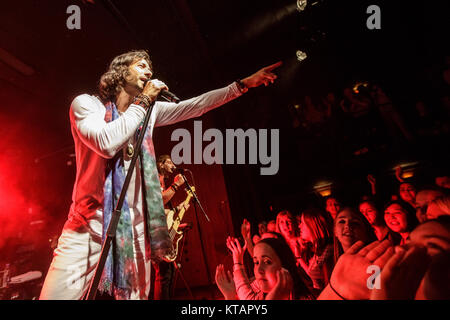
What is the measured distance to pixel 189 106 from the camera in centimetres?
167

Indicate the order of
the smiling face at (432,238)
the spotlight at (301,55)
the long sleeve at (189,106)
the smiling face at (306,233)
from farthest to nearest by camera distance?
the spotlight at (301,55) < the smiling face at (306,233) < the long sleeve at (189,106) < the smiling face at (432,238)

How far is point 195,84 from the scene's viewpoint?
17.5ft

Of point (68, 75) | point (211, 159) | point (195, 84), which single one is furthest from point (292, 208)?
point (68, 75)

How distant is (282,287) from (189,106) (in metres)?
1.45

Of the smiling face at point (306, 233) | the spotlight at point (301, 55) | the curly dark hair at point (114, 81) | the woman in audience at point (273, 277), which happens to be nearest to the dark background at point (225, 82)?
the spotlight at point (301, 55)

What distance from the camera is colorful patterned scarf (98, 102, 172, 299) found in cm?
102

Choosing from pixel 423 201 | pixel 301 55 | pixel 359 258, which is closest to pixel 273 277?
pixel 359 258

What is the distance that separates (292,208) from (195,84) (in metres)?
4.03

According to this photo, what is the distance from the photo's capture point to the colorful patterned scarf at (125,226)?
102cm

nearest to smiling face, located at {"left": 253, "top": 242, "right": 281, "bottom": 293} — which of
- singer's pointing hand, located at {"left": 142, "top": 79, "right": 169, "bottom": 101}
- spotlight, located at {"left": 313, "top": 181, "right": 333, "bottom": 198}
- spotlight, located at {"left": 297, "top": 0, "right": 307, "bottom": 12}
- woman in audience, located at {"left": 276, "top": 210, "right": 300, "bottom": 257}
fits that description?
singer's pointing hand, located at {"left": 142, "top": 79, "right": 169, "bottom": 101}

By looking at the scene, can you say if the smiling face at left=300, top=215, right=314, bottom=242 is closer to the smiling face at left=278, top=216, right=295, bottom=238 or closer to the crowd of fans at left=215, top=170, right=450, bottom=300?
the crowd of fans at left=215, top=170, right=450, bottom=300

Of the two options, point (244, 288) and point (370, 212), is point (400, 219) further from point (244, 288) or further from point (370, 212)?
point (244, 288)

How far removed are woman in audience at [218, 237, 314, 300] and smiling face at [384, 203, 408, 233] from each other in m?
1.53

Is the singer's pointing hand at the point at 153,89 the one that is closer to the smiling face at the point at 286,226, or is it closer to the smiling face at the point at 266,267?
the smiling face at the point at 266,267
